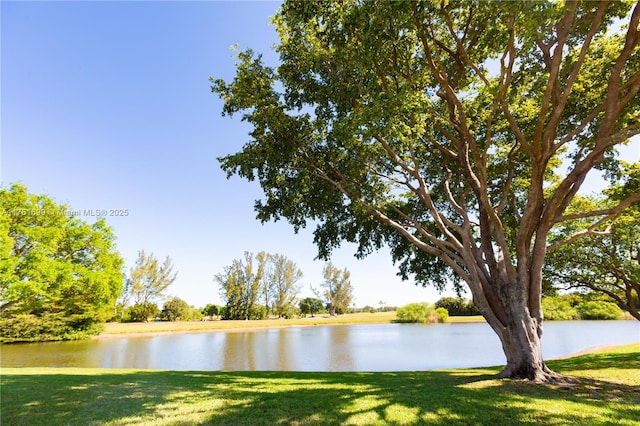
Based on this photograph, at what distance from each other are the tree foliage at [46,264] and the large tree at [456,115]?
17.7 m

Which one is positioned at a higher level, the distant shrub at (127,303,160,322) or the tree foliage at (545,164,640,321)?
the tree foliage at (545,164,640,321)

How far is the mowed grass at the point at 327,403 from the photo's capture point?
5.55 meters

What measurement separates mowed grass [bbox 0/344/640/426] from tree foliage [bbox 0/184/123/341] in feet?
47.3

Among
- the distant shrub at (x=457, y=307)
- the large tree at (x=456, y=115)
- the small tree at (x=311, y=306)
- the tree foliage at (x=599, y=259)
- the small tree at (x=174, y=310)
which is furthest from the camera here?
the small tree at (x=311, y=306)

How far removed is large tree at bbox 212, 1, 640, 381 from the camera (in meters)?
7.91

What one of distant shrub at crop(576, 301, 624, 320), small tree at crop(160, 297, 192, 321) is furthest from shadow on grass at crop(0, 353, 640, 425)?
distant shrub at crop(576, 301, 624, 320)

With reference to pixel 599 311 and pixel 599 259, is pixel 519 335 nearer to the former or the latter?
pixel 599 259

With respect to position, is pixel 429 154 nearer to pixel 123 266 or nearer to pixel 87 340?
pixel 123 266

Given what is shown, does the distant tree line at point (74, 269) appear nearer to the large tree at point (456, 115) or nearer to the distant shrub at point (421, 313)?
the large tree at point (456, 115)

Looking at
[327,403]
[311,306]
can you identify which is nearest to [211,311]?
[311,306]

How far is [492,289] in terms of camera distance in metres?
10.2

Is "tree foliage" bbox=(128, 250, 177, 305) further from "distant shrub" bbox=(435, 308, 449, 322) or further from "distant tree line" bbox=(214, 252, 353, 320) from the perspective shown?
"distant shrub" bbox=(435, 308, 449, 322)

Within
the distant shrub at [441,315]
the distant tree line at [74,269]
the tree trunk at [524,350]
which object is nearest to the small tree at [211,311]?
the distant tree line at [74,269]

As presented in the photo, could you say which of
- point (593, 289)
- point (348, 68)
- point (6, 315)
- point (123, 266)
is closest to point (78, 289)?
point (123, 266)
